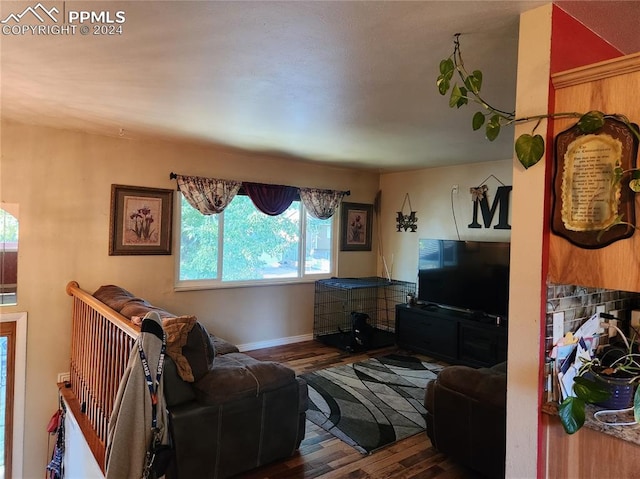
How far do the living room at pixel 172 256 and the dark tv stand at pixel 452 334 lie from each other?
838 millimetres

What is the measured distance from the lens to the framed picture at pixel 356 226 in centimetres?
562

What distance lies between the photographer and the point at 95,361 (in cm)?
283

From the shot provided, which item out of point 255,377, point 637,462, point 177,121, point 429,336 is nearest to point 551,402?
point 637,462

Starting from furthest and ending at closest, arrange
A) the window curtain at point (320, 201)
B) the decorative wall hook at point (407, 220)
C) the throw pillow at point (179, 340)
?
the decorative wall hook at point (407, 220) → the window curtain at point (320, 201) → the throw pillow at point (179, 340)

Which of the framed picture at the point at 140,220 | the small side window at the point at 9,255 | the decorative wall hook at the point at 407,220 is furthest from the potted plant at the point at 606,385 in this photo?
the small side window at the point at 9,255

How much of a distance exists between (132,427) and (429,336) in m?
3.52

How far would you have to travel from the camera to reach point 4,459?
346 centimetres

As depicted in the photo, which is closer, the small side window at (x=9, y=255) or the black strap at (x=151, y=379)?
the black strap at (x=151, y=379)

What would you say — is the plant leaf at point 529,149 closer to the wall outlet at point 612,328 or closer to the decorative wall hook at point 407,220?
the wall outlet at point 612,328

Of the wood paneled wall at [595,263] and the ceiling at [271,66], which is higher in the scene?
the ceiling at [271,66]

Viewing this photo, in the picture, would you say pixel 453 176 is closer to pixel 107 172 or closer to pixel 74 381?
pixel 107 172

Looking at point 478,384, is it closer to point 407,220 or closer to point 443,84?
point 443,84

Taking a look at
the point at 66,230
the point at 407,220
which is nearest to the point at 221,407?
the point at 66,230

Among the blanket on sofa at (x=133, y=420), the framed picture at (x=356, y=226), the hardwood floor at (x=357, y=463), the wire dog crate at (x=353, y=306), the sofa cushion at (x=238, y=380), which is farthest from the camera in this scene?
the framed picture at (x=356, y=226)
